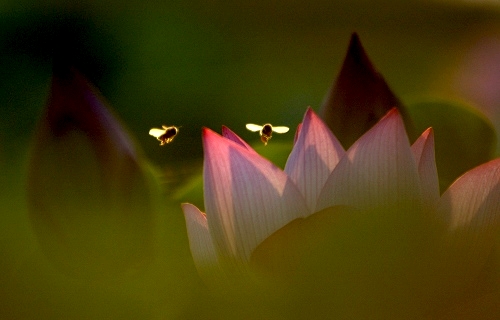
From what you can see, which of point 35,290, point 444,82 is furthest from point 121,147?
point 444,82

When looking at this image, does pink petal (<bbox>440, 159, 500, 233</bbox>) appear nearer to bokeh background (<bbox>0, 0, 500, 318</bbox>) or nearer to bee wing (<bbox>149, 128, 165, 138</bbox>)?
bee wing (<bbox>149, 128, 165, 138</bbox>)

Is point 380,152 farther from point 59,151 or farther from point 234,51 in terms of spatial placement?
point 234,51

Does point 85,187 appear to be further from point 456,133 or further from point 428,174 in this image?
point 456,133

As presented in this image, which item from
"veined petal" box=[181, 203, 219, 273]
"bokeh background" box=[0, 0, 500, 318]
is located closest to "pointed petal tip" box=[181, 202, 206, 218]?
"veined petal" box=[181, 203, 219, 273]

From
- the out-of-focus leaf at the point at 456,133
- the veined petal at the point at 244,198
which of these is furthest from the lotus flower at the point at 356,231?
the out-of-focus leaf at the point at 456,133

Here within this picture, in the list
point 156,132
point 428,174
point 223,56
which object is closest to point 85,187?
point 156,132

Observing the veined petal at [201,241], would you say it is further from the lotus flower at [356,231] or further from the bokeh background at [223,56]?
the bokeh background at [223,56]

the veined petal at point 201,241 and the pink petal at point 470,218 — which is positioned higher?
the veined petal at point 201,241
